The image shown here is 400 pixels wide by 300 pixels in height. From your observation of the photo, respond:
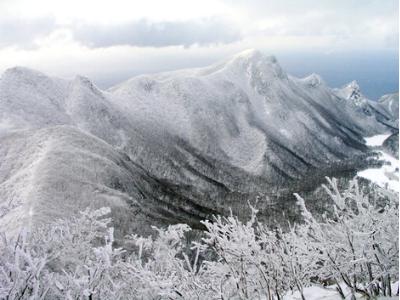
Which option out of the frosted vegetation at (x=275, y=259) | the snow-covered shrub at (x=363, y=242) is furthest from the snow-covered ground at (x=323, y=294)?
the snow-covered shrub at (x=363, y=242)

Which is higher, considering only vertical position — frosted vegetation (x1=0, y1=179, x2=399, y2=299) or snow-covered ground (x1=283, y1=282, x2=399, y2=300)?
frosted vegetation (x1=0, y1=179, x2=399, y2=299)

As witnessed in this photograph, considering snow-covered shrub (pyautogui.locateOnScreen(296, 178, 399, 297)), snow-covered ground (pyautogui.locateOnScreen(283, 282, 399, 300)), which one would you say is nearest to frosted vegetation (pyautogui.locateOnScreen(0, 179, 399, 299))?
snow-covered shrub (pyautogui.locateOnScreen(296, 178, 399, 297))

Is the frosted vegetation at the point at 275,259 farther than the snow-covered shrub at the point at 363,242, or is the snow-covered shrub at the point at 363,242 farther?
the frosted vegetation at the point at 275,259

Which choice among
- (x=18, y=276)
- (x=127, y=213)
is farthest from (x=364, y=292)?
(x=127, y=213)

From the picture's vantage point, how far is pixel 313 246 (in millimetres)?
16672

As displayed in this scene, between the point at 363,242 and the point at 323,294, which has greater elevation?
the point at 363,242

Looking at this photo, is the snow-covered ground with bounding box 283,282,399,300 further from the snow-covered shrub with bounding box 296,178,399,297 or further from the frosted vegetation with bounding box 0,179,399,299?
the snow-covered shrub with bounding box 296,178,399,297

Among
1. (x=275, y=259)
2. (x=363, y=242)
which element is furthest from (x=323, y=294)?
(x=363, y=242)

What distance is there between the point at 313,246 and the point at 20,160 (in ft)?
658

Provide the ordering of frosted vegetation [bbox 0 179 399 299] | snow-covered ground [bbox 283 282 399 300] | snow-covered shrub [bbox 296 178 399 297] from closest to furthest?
snow-covered shrub [bbox 296 178 399 297] < frosted vegetation [bbox 0 179 399 299] < snow-covered ground [bbox 283 282 399 300]

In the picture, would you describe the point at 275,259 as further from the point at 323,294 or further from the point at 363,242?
the point at 363,242

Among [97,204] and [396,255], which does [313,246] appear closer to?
[396,255]

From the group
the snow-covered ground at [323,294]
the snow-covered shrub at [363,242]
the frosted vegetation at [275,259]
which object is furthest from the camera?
the snow-covered ground at [323,294]

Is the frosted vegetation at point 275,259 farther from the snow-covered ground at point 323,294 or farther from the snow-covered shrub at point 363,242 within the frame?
the snow-covered ground at point 323,294
